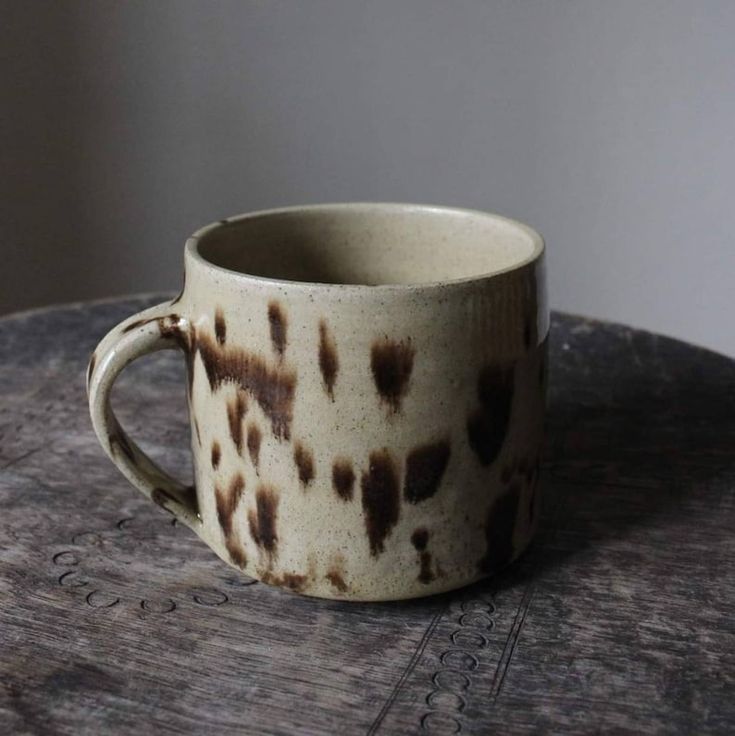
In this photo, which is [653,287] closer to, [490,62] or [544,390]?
[490,62]

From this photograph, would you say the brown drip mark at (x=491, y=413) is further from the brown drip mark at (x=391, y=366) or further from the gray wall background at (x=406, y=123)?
the gray wall background at (x=406, y=123)

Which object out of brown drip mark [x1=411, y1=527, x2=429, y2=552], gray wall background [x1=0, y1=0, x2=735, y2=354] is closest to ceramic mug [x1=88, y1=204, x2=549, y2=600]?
brown drip mark [x1=411, y1=527, x2=429, y2=552]

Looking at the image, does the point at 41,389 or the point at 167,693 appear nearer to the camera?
the point at 167,693

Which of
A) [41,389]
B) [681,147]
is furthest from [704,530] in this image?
[681,147]

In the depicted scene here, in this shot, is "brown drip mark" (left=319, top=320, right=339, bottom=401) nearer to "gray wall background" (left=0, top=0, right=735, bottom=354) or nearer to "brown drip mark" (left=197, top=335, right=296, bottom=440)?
"brown drip mark" (left=197, top=335, right=296, bottom=440)

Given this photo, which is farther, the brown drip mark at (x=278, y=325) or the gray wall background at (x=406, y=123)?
the gray wall background at (x=406, y=123)

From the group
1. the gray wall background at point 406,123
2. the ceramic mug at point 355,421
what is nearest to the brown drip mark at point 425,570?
the ceramic mug at point 355,421

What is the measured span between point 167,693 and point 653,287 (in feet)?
3.99

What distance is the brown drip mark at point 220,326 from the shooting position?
1.49 feet

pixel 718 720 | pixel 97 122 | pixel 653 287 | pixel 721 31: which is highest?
pixel 721 31

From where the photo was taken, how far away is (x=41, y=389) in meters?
0.72

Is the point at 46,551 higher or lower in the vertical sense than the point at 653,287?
higher

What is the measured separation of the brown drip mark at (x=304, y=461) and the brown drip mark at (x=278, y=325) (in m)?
0.04

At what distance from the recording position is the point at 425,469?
449 mm
